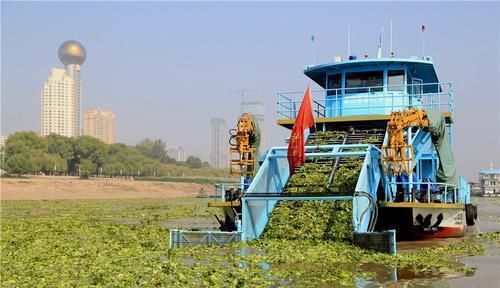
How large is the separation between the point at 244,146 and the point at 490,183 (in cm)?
9558

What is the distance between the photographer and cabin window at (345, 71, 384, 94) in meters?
21.8

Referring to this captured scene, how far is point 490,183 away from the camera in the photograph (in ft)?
345

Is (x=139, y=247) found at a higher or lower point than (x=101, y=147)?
lower

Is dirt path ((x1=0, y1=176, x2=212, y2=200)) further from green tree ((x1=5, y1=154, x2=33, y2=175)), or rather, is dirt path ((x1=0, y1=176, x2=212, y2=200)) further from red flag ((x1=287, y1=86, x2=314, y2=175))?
red flag ((x1=287, y1=86, x2=314, y2=175))

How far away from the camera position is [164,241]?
18078mm

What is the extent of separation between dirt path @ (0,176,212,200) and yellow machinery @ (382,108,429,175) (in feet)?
178

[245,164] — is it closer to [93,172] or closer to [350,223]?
[350,223]

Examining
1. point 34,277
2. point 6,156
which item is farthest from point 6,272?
point 6,156

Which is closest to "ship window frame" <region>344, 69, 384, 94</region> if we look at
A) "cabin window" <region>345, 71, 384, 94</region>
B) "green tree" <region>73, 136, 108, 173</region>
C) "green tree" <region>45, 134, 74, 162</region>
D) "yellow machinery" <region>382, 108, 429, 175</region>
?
"cabin window" <region>345, 71, 384, 94</region>

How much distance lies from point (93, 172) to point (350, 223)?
10540 centimetres

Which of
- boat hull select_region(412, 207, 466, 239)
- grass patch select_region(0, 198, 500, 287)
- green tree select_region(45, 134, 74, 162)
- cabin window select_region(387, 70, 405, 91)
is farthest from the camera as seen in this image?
green tree select_region(45, 134, 74, 162)

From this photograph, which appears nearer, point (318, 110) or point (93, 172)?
point (318, 110)

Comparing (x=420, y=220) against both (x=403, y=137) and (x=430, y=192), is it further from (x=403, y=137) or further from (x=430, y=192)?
(x=403, y=137)

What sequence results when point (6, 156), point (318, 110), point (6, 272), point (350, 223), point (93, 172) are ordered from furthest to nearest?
point (93, 172) → point (6, 156) → point (318, 110) → point (350, 223) → point (6, 272)
